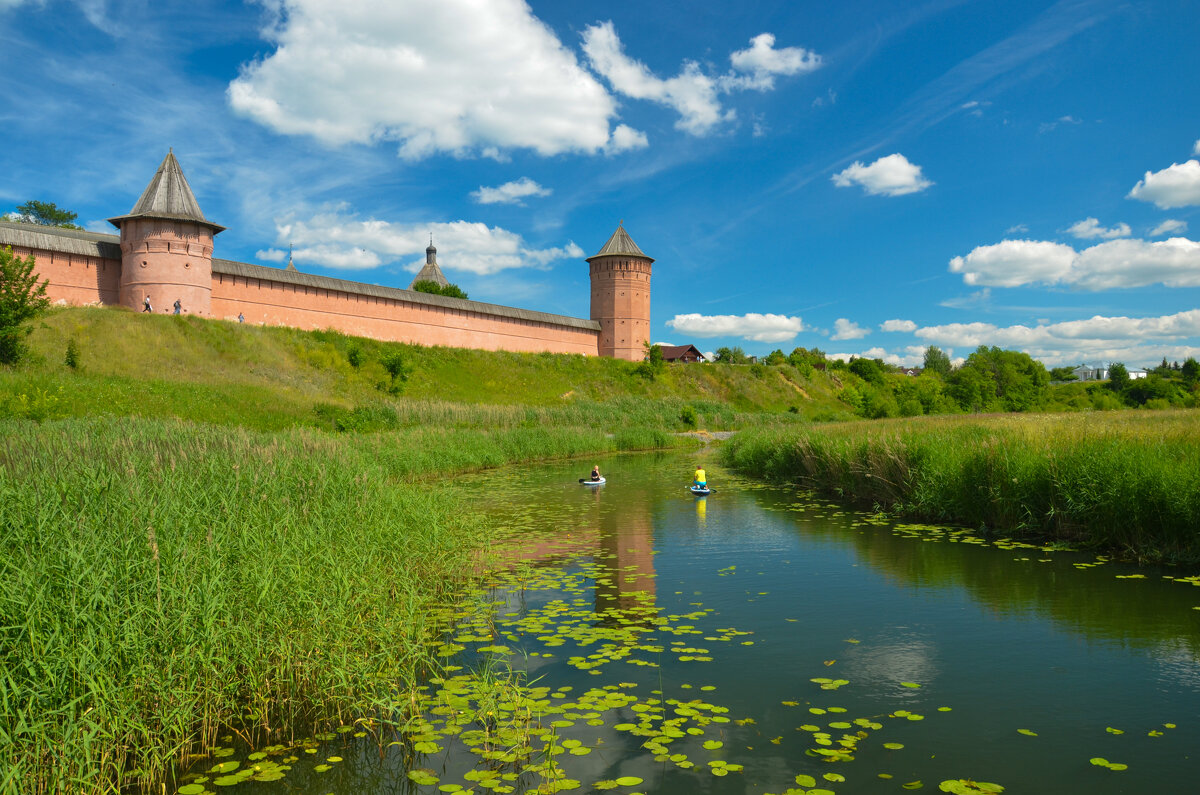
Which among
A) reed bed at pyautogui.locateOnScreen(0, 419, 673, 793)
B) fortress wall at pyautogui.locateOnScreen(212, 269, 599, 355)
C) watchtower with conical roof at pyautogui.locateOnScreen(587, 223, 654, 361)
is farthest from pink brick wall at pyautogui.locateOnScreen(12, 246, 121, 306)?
watchtower with conical roof at pyautogui.locateOnScreen(587, 223, 654, 361)

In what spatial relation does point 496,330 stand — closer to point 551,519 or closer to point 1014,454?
point 551,519

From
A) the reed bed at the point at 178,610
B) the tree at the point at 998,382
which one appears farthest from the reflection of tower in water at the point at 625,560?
the tree at the point at 998,382

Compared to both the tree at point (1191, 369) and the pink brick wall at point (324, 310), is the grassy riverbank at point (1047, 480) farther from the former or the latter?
the tree at point (1191, 369)

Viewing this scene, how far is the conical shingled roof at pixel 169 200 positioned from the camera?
26406mm

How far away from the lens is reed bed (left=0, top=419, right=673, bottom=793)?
2.86 m

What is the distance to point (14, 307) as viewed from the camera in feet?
60.7

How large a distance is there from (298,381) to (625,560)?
2131 cm

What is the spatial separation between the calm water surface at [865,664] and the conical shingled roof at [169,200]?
25722mm

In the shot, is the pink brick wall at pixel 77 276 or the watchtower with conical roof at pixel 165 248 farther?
the watchtower with conical roof at pixel 165 248

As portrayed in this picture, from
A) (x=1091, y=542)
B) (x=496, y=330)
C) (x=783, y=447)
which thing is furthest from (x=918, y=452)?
(x=496, y=330)

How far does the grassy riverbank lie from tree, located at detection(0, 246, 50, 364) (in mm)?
20646

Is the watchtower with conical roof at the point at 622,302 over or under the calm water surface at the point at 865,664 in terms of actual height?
over

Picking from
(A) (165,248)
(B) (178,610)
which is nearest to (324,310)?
(A) (165,248)

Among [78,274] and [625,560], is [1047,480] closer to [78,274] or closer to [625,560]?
[625,560]
